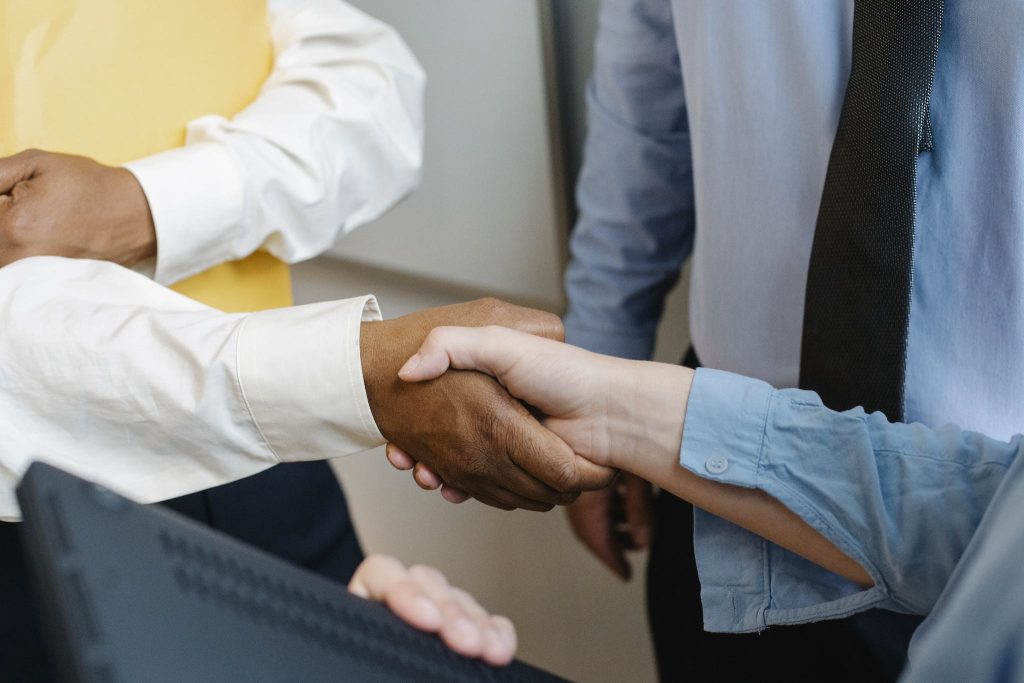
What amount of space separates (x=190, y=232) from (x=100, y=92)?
0.43 ft

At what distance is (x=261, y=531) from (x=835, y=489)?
517 millimetres

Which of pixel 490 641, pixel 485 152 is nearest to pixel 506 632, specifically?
pixel 490 641

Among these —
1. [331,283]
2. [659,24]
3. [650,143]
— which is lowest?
[331,283]

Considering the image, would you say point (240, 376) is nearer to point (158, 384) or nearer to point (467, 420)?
point (158, 384)

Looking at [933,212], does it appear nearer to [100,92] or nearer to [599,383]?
[599,383]

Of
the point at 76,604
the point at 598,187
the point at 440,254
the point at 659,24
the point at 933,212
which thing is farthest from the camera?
the point at 440,254

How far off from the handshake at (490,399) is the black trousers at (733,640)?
28cm

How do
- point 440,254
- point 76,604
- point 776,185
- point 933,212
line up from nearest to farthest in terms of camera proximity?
point 76,604 < point 933,212 < point 776,185 < point 440,254

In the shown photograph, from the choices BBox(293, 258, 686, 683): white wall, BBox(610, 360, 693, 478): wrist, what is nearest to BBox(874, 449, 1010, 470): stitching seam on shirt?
BBox(610, 360, 693, 478): wrist

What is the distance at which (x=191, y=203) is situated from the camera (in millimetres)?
788

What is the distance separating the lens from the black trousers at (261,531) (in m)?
0.75

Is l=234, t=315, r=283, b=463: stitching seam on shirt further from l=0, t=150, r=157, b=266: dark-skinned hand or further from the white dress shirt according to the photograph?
l=0, t=150, r=157, b=266: dark-skinned hand

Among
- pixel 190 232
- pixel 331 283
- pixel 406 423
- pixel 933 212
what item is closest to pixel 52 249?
pixel 190 232

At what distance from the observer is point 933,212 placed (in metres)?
0.65
